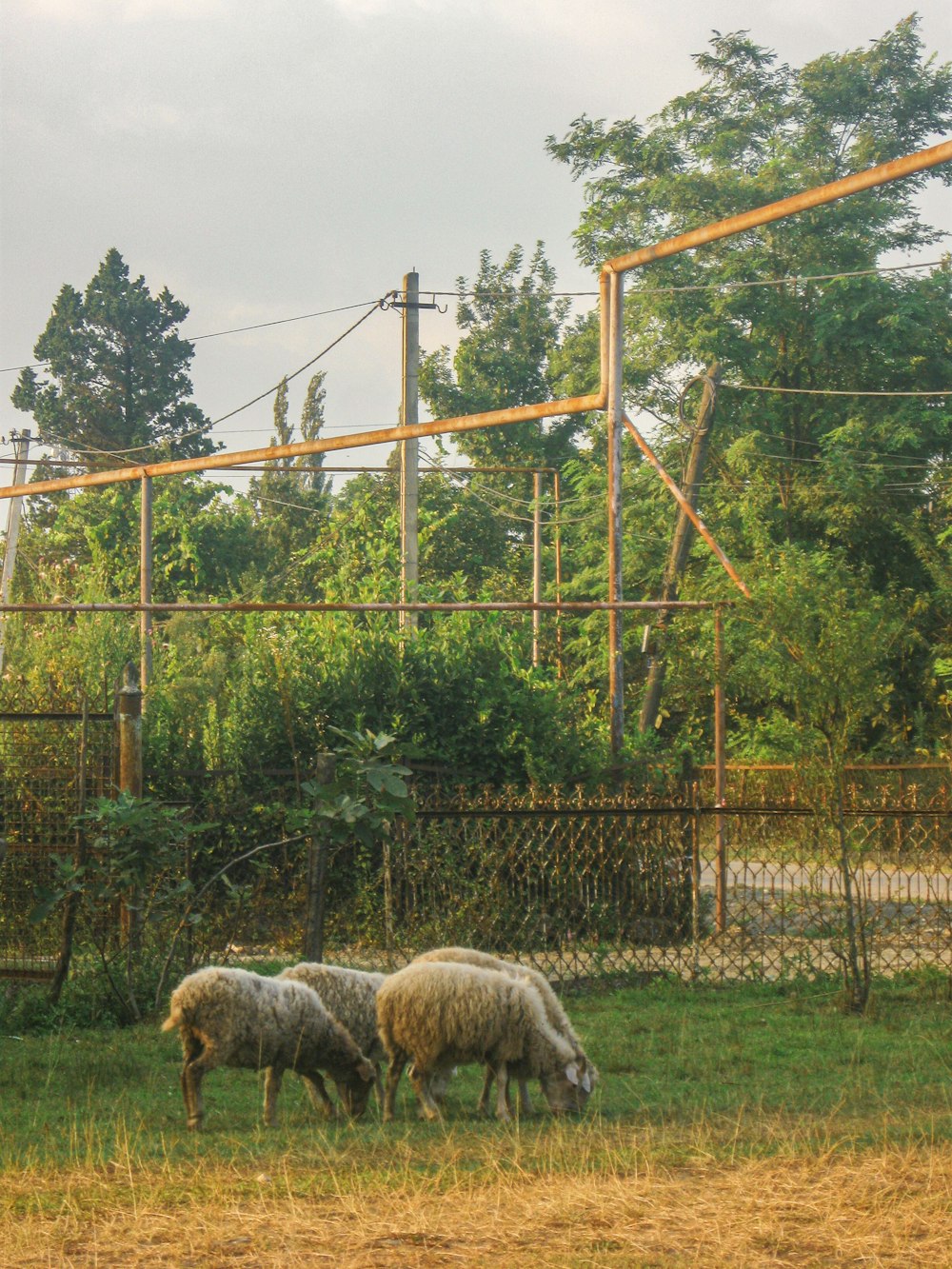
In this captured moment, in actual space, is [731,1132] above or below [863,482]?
below

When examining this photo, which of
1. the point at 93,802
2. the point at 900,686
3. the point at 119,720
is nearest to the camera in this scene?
the point at 93,802

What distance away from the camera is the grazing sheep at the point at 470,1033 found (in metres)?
7.36

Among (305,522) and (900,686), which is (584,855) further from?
(305,522)

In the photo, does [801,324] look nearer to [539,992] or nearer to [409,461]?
[409,461]

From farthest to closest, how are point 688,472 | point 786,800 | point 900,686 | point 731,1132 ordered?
point 900,686 → point 688,472 → point 786,800 → point 731,1132

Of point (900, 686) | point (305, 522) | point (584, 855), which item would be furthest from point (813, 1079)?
point (305, 522)

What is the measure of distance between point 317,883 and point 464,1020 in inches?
113

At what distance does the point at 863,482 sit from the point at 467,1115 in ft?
74.9

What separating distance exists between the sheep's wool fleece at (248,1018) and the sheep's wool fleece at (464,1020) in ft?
1.34

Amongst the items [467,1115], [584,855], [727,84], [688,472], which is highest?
[727,84]

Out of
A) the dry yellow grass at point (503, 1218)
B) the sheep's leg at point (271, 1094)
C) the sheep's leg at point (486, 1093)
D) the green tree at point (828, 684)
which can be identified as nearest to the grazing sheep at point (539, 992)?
the sheep's leg at point (486, 1093)

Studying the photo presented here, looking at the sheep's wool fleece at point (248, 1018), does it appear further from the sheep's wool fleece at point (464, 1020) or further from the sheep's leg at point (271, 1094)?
the sheep's wool fleece at point (464, 1020)

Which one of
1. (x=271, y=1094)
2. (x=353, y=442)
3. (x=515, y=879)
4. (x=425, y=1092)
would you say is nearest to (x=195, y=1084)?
(x=271, y=1094)

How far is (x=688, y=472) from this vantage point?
87.7 feet
